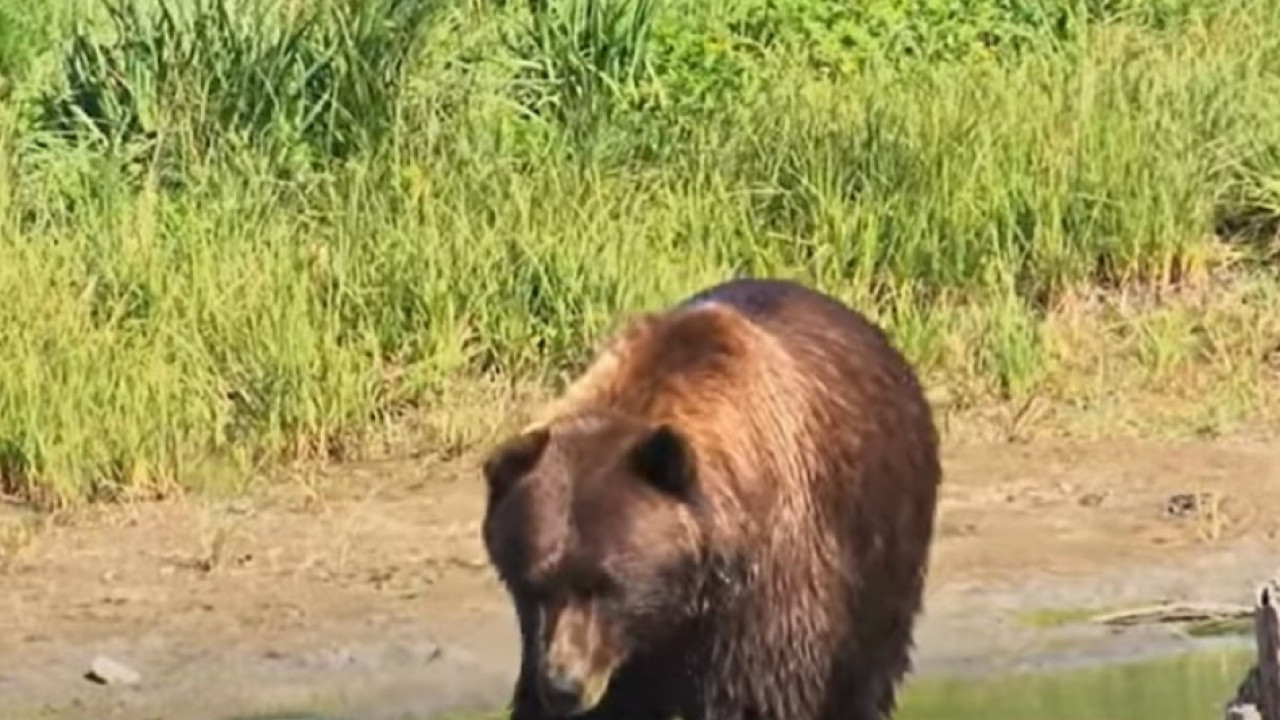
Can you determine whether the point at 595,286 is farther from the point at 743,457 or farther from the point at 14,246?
the point at 743,457

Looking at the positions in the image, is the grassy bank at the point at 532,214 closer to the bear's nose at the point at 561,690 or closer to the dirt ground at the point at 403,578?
the dirt ground at the point at 403,578

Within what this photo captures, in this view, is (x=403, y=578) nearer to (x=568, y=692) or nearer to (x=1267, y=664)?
(x=568, y=692)

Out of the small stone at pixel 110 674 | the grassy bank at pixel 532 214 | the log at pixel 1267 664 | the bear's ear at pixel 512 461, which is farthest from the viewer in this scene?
the grassy bank at pixel 532 214

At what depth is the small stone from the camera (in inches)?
373

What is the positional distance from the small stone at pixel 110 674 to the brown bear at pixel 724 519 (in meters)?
2.54

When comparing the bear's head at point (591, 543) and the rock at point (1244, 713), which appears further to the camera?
the bear's head at point (591, 543)

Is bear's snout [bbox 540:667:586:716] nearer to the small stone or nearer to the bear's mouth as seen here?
the bear's mouth

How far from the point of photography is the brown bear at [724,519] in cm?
638

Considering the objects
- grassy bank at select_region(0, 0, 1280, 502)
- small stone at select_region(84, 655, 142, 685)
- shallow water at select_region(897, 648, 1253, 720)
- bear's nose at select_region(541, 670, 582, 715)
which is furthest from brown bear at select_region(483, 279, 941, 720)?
grassy bank at select_region(0, 0, 1280, 502)

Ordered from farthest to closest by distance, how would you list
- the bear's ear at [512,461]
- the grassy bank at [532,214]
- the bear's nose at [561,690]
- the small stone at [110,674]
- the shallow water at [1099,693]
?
1. the grassy bank at [532,214]
2. the small stone at [110,674]
3. the shallow water at [1099,693]
4. the bear's ear at [512,461]
5. the bear's nose at [561,690]

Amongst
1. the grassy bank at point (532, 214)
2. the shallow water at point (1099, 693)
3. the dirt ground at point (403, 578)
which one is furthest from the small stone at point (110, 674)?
the shallow water at point (1099, 693)

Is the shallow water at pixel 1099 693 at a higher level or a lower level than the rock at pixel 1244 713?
lower

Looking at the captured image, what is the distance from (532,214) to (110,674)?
2978mm

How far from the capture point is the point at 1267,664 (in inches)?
234
